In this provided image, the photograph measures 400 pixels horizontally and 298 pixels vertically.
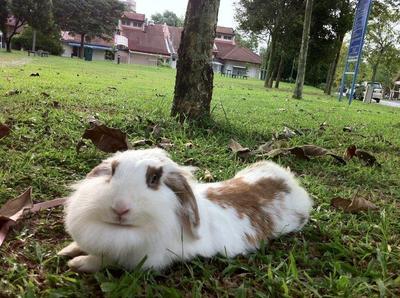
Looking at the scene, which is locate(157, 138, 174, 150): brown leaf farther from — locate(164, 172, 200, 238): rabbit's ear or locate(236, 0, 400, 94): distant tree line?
locate(236, 0, 400, 94): distant tree line

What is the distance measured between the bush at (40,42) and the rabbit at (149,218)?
177ft

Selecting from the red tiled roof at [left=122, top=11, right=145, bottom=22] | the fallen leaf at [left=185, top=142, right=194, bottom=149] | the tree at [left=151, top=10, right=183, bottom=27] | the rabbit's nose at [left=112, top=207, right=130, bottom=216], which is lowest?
the fallen leaf at [left=185, top=142, right=194, bottom=149]

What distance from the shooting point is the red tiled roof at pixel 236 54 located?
245 ft

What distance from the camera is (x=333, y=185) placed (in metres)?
3.95

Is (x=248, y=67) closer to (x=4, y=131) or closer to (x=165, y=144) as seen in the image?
(x=165, y=144)

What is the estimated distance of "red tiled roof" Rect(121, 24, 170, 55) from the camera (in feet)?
231

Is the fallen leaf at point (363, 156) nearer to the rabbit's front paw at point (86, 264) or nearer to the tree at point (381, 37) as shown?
the rabbit's front paw at point (86, 264)

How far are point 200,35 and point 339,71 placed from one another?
5720 cm

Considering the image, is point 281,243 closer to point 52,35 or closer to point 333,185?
point 333,185

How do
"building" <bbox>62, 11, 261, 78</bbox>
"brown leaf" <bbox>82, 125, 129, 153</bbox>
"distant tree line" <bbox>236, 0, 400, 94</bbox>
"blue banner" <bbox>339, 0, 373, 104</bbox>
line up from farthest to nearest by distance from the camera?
Answer: "building" <bbox>62, 11, 261, 78</bbox> → "distant tree line" <bbox>236, 0, 400, 94</bbox> → "blue banner" <bbox>339, 0, 373, 104</bbox> → "brown leaf" <bbox>82, 125, 129, 153</bbox>

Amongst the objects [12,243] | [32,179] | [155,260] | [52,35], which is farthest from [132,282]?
[52,35]

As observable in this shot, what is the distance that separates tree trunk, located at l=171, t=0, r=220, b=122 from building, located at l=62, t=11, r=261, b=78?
60708mm

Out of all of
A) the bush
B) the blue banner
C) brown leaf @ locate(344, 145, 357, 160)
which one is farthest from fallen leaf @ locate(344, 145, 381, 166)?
the bush

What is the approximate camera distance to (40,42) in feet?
176
